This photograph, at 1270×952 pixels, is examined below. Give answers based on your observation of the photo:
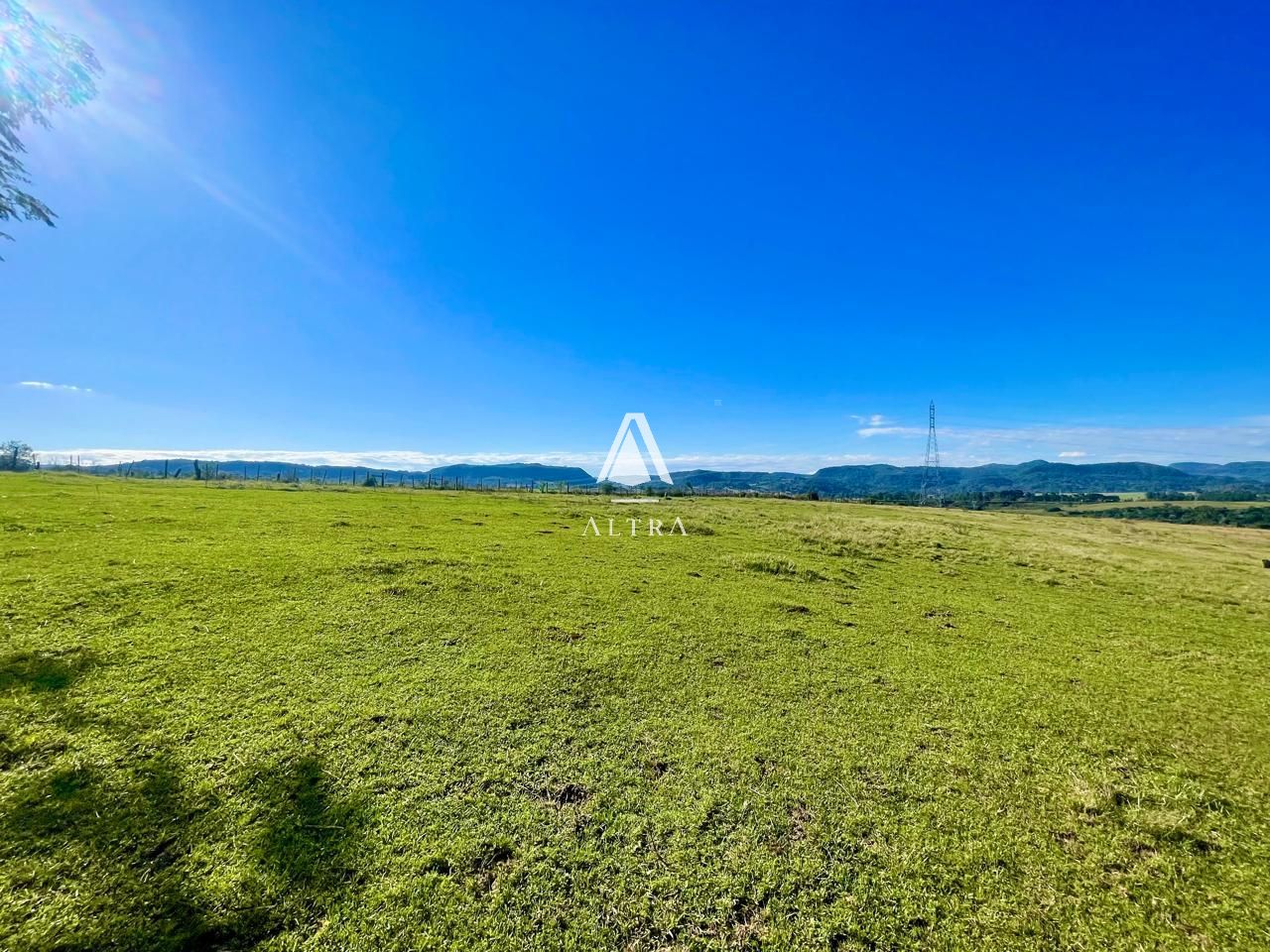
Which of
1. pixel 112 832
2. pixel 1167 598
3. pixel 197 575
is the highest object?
pixel 197 575

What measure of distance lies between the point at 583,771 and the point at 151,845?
3191mm

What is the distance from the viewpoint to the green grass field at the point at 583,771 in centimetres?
307

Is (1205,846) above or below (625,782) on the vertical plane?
below

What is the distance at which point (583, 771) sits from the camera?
4.39 meters

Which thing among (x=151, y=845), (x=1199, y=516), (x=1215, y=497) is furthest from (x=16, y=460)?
(x=1215, y=497)

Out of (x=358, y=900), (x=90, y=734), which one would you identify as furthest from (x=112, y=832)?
(x=358, y=900)

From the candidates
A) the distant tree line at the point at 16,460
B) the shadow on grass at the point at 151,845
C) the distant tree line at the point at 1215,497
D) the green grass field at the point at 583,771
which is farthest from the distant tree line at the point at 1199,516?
the distant tree line at the point at 16,460

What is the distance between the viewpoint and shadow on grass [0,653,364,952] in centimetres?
275

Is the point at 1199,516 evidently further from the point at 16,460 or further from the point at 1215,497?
the point at 16,460

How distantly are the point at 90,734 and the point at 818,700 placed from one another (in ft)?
25.1

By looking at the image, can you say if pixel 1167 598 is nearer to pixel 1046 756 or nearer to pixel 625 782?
pixel 1046 756

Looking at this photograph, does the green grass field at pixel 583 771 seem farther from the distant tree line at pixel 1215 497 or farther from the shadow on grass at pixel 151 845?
the distant tree line at pixel 1215 497

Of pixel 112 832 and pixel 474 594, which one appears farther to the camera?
pixel 474 594

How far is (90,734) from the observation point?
4152mm
